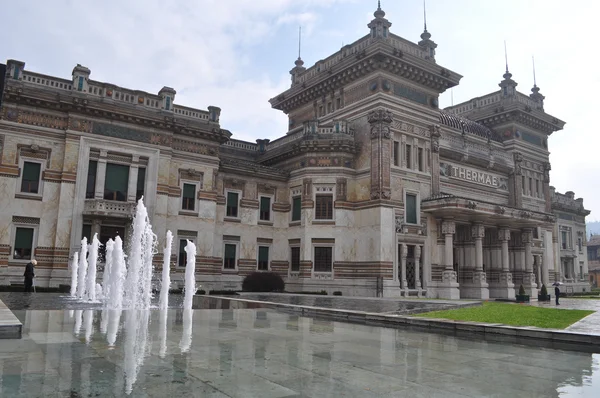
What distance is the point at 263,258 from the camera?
117 ft

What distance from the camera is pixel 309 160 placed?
3484 cm

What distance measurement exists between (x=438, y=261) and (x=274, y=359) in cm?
2896

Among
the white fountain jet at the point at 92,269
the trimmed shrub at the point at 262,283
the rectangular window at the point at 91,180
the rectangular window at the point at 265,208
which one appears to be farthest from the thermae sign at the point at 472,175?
the white fountain jet at the point at 92,269

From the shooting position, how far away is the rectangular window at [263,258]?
3534 centimetres

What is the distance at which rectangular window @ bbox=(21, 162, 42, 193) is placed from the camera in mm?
26531

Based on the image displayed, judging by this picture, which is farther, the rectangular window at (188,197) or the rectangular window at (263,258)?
the rectangular window at (263,258)

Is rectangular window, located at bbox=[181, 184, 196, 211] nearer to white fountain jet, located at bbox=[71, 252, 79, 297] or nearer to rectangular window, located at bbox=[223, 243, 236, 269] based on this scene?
rectangular window, located at bbox=[223, 243, 236, 269]

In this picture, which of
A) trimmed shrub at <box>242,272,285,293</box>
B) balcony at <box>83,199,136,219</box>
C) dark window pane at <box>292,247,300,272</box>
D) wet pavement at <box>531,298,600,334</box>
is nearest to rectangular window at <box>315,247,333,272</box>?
dark window pane at <box>292,247,300,272</box>

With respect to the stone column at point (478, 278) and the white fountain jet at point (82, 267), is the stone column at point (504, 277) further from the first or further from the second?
the white fountain jet at point (82, 267)

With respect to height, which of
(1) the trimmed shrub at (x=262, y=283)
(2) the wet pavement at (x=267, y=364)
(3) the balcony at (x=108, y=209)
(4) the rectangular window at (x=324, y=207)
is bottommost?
(2) the wet pavement at (x=267, y=364)

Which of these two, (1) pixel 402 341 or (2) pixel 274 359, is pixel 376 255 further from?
(2) pixel 274 359

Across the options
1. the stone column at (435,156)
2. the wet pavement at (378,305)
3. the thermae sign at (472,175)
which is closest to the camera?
the wet pavement at (378,305)

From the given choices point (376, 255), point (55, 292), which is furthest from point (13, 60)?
point (376, 255)

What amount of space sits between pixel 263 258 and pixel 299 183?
635 centimetres
